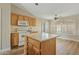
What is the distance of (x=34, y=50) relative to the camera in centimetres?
177

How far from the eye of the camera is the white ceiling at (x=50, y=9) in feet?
5.69

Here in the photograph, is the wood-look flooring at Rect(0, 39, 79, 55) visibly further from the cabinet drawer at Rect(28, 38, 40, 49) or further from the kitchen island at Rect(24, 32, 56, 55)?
the cabinet drawer at Rect(28, 38, 40, 49)

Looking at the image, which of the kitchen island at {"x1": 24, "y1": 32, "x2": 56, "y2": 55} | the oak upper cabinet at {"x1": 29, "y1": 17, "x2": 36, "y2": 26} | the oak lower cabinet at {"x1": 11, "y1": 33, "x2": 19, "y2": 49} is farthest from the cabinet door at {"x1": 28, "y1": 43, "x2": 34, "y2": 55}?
the oak upper cabinet at {"x1": 29, "y1": 17, "x2": 36, "y2": 26}

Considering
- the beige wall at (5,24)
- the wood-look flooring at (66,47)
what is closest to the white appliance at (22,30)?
the beige wall at (5,24)

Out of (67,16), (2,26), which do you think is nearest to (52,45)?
(67,16)

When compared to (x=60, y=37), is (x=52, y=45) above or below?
below

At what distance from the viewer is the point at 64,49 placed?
5.82 ft

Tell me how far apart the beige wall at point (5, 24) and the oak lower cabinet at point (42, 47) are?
0.39m

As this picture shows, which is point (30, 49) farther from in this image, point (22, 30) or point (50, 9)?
point (50, 9)

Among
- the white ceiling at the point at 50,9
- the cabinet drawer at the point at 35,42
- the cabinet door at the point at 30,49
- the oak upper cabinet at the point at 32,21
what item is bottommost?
the cabinet door at the point at 30,49

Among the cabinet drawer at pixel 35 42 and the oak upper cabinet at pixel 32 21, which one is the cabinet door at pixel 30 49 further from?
the oak upper cabinet at pixel 32 21
